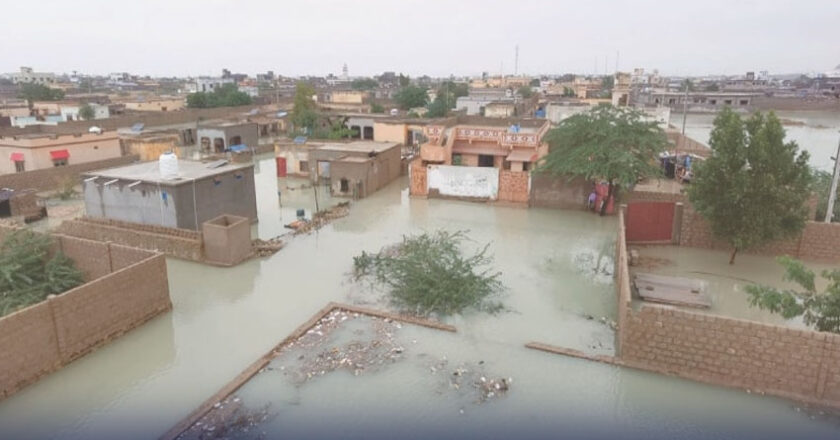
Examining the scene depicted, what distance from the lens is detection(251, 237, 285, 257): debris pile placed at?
16.5m

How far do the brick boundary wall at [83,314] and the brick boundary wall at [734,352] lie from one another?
1014 cm

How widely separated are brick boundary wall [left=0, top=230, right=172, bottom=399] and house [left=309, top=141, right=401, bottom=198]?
13.1m

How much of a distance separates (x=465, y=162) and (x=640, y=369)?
20686 mm

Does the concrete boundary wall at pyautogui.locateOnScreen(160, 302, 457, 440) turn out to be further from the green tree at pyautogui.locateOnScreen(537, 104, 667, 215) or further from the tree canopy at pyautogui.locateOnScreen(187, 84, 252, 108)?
the tree canopy at pyautogui.locateOnScreen(187, 84, 252, 108)

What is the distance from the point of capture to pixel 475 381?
9.34 meters

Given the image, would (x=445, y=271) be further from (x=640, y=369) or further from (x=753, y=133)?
(x=753, y=133)

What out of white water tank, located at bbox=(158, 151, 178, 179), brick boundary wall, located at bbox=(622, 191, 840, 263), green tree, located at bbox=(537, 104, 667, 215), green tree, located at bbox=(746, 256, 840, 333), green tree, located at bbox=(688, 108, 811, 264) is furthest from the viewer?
green tree, located at bbox=(537, 104, 667, 215)

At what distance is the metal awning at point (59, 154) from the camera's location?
90.8 feet

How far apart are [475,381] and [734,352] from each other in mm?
4436

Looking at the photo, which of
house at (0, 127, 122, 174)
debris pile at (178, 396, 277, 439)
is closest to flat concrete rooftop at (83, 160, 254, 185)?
debris pile at (178, 396, 277, 439)

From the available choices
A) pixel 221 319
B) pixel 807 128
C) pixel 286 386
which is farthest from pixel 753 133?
pixel 807 128

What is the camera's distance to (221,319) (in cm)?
1207

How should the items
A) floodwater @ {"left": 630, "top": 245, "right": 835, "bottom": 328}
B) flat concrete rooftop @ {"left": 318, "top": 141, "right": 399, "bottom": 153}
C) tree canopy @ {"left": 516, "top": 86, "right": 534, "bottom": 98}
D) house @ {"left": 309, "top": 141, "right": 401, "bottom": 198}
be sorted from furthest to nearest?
tree canopy @ {"left": 516, "top": 86, "right": 534, "bottom": 98} → flat concrete rooftop @ {"left": 318, "top": 141, "right": 399, "bottom": 153} → house @ {"left": 309, "top": 141, "right": 401, "bottom": 198} → floodwater @ {"left": 630, "top": 245, "right": 835, "bottom": 328}

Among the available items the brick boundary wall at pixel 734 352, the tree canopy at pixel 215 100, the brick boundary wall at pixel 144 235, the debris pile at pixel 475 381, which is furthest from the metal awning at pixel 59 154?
the tree canopy at pixel 215 100
